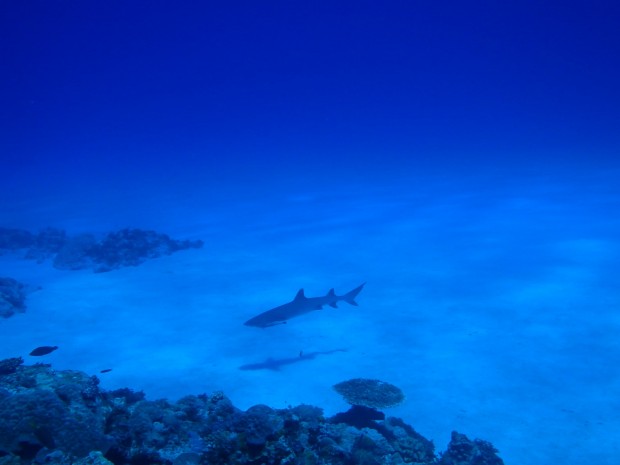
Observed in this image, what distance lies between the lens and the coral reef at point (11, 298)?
543 inches

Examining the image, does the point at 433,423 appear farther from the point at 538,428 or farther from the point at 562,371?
the point at 562,371

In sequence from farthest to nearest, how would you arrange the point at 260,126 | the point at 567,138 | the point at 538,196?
the point at 260,126 → the point at 567,138 → the point at 538,196

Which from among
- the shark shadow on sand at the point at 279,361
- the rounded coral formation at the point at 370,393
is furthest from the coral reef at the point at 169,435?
the shark shadow on sand at the point at 279,361

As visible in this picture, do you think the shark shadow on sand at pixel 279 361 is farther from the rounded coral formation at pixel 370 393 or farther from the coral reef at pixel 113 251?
the coral reef at pixel 113 251

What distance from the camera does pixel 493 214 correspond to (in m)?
25.4

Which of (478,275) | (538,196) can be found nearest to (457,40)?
(538,196)

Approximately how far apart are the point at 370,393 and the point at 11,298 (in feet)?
41.7

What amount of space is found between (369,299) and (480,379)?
5.18 m

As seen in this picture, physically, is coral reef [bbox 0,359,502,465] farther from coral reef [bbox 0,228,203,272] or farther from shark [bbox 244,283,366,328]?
coral reef [bbox 0,228,203,272]

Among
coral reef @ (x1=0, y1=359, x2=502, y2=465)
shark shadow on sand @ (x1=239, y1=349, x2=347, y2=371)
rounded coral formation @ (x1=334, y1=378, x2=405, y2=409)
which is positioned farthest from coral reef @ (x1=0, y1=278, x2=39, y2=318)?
rounded coral formation @ (x1=334, y1=378, x2=405, y2=409)

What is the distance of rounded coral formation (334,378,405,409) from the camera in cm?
857

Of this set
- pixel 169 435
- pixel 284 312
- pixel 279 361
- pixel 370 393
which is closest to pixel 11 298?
pixel 279 361

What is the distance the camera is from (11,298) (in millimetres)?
14375

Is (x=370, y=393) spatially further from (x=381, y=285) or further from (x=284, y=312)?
(x=381, y=285)
